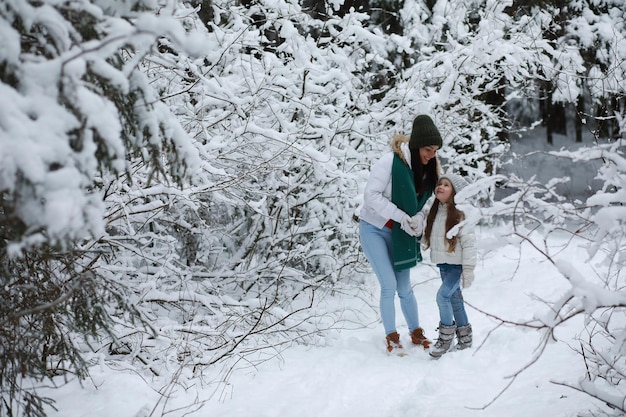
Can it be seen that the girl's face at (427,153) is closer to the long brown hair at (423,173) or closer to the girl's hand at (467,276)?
the long brown hair at (423,173)

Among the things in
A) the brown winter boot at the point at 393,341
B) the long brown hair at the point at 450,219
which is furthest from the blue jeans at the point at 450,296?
the brown winter boot at the point at 393,341

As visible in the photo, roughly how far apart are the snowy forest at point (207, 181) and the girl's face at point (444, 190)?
0.81m

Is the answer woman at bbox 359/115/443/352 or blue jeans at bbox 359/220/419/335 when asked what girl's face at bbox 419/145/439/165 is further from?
blue jeans at bbox 359/220/419/335

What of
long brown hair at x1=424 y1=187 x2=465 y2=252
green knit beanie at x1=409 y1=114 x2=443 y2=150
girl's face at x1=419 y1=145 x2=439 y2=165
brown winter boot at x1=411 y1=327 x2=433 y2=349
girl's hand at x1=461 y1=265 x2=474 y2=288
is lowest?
brown winter boot at x1=411 y1=327 x2=433 y2=349

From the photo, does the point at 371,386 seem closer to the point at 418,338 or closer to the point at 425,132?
the point at 418,338

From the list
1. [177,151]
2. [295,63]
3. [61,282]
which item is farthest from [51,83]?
[295,63]

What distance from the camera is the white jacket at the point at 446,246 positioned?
13.9ft

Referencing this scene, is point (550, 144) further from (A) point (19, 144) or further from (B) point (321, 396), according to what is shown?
(A) point (19, 144)

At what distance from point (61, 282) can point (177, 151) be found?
1.02 metres

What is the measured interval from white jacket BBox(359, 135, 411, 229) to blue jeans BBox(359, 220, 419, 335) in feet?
0.33

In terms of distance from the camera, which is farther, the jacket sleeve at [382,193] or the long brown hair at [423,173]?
the long brown hair at [423,173]

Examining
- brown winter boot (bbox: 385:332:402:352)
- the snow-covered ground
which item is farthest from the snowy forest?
brown winter boot (bbox: 385:332:402:352)

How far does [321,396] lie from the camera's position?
12.1ft

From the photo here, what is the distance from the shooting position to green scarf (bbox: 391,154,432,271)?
14.4 feet
